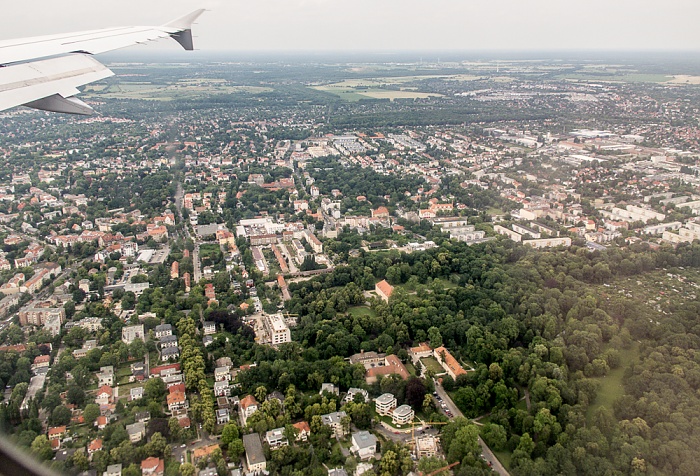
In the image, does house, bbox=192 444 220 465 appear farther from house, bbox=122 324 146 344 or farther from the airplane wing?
the airplane wing

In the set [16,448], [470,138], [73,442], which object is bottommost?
[470,138]

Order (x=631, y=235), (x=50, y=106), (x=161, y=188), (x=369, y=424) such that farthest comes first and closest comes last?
(x=161, y=188), (x=631, y=235), (x=369, y=424), (x=50, y=106)

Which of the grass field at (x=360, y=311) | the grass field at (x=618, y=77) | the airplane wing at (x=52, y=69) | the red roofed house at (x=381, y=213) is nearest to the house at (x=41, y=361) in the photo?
the grass field at (x=360, y=311)

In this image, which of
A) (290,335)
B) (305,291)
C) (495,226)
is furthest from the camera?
(495,226)

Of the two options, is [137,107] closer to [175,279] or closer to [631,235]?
[175,279]

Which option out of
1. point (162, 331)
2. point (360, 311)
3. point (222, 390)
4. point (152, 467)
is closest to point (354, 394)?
point (222, 390)

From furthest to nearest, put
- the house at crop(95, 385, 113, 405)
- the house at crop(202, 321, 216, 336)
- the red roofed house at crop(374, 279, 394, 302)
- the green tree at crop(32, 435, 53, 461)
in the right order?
the red roofed house at crop(374, 279, 394, 302)
the house at crop(202, 321, 216, 336)
the house at crop(95, 385, 113, 405)
the green tree at crop(32, 435, 53, 461)

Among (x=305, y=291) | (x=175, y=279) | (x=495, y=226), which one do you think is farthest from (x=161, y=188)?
(x=495, y=226)

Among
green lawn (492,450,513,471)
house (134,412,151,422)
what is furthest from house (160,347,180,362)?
green lawn (492,450,513,471)
